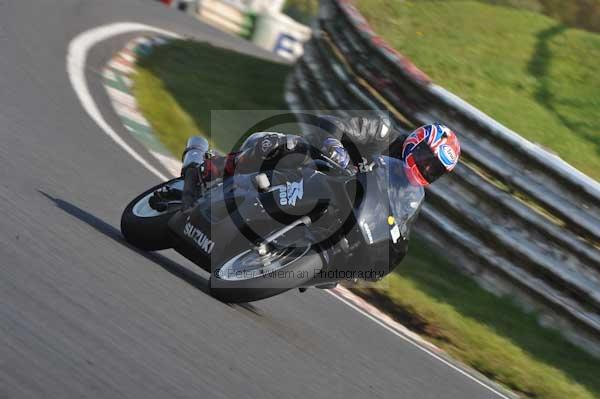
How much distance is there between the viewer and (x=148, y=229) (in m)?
5.97

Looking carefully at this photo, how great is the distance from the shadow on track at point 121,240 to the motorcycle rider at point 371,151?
608mm

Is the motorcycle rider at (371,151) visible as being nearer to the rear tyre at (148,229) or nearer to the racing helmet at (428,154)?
the racing helmet at (428,154)

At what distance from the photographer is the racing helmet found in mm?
5613

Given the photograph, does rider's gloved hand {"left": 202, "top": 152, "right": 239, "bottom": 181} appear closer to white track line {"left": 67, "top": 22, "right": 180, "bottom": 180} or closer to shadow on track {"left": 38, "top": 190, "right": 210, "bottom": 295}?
shadow on track {"left": 38, "top": 190, "right": 210, "bottom": 295}

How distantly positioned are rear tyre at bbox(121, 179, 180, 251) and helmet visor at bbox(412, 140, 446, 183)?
1465 millimetres

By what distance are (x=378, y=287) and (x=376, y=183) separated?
2.18 m

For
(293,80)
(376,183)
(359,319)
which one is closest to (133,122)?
(293,80)

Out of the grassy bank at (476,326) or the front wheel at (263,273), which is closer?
the front wheel at (263,273)

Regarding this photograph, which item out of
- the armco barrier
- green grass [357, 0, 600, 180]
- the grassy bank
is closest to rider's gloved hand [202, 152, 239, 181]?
the grassy bank

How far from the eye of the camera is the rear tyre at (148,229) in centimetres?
598

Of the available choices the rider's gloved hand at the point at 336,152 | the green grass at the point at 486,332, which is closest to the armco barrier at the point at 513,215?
the green grass at the point at 486,332

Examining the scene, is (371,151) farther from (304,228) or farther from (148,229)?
(148,229)

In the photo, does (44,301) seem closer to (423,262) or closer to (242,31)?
(423,262)

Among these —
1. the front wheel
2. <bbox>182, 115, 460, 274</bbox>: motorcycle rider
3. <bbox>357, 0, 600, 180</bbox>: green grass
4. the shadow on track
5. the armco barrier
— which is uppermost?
<bbox>182, 115, 460, 274</bbox>: motorcycle rider
